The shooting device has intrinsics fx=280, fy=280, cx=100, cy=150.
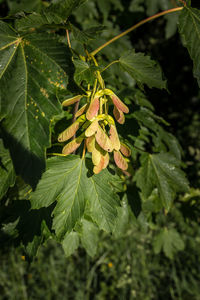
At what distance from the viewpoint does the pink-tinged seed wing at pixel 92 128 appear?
0.70 metres

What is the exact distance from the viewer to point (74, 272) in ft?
9.26

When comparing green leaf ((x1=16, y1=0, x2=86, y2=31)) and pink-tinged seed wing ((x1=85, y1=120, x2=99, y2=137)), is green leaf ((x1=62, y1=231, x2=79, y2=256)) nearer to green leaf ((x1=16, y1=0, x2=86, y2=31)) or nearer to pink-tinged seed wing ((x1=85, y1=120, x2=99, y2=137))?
pink-tinged seed wing ((x1=85, y1=120, x2=99, y2=137))

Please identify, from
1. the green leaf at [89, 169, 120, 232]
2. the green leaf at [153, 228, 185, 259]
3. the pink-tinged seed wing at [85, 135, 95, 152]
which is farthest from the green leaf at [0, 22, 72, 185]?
the green leaf at [153, 228, 185, 259]

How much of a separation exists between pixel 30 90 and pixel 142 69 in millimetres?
400

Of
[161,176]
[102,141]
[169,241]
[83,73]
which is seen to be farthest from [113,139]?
[169,241]

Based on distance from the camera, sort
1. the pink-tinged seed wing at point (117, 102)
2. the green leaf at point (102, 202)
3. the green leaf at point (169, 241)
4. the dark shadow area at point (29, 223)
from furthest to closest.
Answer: the green leaf at point (169, 241), the dark shadow area at point (29, 223), the green leaf at point (102, 202), the pink-tinged seed wing at point (117, 102)

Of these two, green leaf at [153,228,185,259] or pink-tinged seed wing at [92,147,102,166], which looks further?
green leaf at [153,228,185,259]

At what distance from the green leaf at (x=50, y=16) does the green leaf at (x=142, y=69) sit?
236 mm

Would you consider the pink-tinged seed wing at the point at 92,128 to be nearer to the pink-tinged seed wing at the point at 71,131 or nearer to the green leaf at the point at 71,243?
the pink-tinged seed wing at the point at 71,131

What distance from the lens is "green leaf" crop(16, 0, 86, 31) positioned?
77cm

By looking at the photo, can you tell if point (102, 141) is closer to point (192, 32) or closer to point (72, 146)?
point (72, 146)

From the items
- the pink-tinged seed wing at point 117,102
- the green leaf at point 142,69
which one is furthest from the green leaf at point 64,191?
the green leaf at point 142,69

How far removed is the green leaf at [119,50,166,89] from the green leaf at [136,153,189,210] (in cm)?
47

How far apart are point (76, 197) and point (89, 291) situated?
7.23 ft
